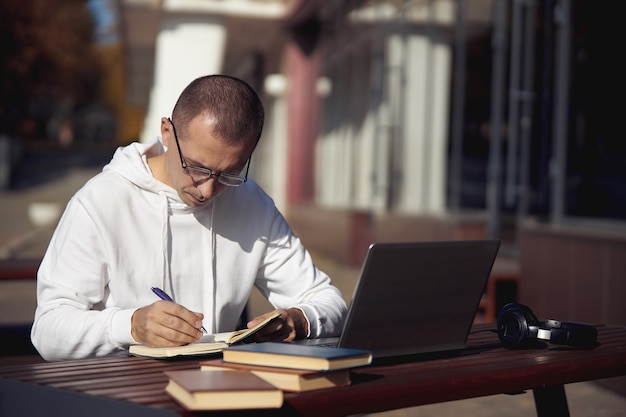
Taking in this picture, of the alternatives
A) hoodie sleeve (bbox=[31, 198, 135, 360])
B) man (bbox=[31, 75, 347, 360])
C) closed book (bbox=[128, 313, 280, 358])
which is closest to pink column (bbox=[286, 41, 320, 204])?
man (bbox=[31, 75, 347, 360])

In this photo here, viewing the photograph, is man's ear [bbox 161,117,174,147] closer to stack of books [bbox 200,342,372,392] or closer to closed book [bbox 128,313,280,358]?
closed book [bbox 128,313,280,358]

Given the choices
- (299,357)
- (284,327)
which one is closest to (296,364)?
(299,357)

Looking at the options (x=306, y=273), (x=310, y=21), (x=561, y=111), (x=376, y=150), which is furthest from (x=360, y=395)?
(x=310, y=21)

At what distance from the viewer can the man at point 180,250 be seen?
8.90 ft

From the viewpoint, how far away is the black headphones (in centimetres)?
270

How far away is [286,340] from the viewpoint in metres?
2.76

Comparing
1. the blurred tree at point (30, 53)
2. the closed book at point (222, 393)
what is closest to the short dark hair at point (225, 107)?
the closed book at point (222, 393)

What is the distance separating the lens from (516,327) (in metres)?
2.74

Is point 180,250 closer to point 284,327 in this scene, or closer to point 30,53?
point 284,327

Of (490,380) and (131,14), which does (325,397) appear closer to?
(490,380)

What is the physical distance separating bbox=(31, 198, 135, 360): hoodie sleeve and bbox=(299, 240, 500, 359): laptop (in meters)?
0.70

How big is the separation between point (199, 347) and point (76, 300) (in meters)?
0.55

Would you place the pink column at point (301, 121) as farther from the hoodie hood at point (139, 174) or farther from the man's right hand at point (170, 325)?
the man's right hand at point (170, 325)

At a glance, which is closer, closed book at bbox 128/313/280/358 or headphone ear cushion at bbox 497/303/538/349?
closed book at bbox 128/313/280/358
